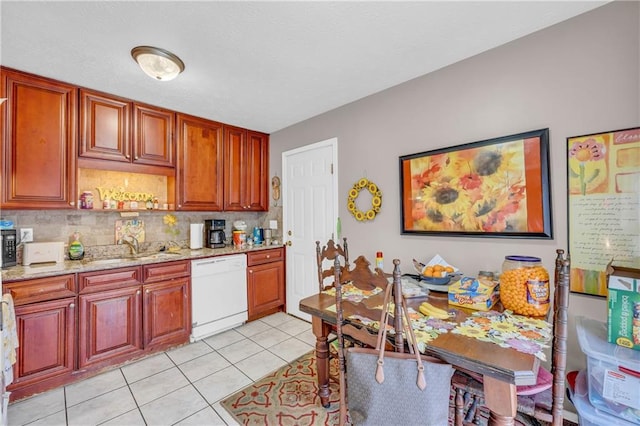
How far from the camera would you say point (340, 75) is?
93.4 inches

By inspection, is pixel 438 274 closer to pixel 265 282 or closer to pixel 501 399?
pixel 501 399

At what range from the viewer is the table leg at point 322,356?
183cm

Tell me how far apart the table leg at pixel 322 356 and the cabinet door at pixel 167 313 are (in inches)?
65.5

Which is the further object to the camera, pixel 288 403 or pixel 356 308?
pixel 288 403

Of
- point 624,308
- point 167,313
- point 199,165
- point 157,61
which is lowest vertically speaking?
point 167,313

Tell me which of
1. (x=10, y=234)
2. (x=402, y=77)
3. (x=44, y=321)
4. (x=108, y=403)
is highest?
(x=402, y=77)

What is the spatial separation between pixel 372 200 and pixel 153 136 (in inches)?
94.8

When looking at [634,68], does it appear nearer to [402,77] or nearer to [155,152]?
[402,77]

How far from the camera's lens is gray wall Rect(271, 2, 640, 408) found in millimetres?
1591

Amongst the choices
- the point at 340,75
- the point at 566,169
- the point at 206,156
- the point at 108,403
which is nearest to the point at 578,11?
the point at 566,169

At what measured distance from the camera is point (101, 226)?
2889 millimetres

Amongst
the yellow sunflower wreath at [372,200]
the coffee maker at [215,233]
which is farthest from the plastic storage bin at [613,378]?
the coffee maker at [215,233]

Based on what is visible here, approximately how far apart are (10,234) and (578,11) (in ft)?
14.1

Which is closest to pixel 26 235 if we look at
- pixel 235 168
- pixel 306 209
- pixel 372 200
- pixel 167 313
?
pixel 167 313
